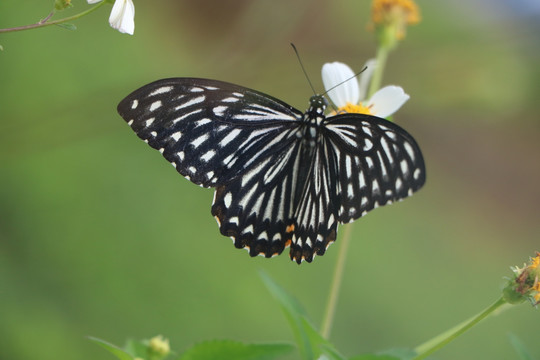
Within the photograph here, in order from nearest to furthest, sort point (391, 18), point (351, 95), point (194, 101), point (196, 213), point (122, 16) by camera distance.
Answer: point (122, 16) → point (194, 101) → point (351, 95) → point (391, 18) → point (196, 213)

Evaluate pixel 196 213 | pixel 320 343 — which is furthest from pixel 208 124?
pixel 196 213

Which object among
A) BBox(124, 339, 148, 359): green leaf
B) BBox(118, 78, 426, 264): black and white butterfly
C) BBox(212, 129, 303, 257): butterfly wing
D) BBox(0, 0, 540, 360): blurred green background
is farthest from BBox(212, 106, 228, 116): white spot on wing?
BBox(0, 0, 540, 360): blurred green background

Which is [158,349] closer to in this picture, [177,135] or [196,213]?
[177,135]

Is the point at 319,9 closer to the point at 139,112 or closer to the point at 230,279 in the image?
the point at 230,279

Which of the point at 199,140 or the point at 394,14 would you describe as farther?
the point at 394,14

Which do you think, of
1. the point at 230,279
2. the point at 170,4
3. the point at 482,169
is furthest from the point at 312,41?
the point at 230,279

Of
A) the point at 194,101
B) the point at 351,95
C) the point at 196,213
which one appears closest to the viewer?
the point at 194,101

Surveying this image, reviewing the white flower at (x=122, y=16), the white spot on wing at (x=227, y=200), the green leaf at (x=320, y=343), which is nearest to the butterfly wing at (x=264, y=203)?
the white spot on wing at (x=227, y=200)
